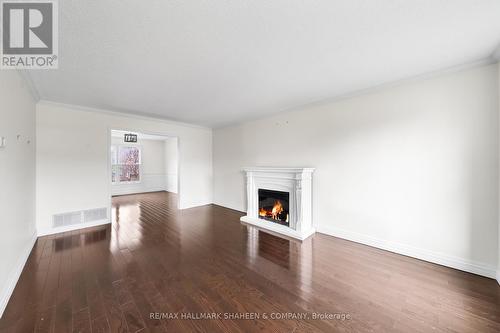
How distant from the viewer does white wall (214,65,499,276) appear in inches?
85.4

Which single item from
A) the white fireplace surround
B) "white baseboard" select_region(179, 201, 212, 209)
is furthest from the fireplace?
"white baseboard" select_region(179, 201, 212, 209)

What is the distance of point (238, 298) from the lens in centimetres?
181

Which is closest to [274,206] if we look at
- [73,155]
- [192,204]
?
[192,204]

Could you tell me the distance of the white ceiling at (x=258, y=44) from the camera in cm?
142

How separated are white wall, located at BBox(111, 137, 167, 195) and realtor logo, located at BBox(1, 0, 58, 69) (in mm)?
6757

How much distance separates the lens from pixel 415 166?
2.56 m

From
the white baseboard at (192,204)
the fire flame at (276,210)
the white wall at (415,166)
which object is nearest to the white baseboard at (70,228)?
the white baseboard at (192,204)

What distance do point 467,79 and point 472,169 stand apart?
108cm

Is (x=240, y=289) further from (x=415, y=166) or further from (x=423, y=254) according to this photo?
(x=415, y=166)

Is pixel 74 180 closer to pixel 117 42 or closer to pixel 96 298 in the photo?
pixel 96 298

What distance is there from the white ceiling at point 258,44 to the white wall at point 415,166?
378 mm

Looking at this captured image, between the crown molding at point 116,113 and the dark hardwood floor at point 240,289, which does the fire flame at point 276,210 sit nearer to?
the dark hardwood floor at point 240,289

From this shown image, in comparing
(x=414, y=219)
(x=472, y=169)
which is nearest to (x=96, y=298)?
(x=414, y=219)

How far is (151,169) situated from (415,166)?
9.42 meters
